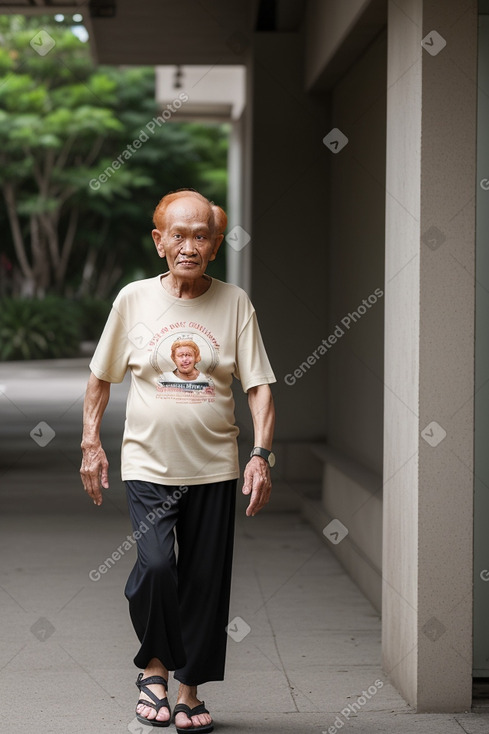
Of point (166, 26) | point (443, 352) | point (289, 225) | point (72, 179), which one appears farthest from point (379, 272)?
point (72, 179)

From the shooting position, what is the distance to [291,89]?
10188 mm

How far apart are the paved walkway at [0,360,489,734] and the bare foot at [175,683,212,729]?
0.38 feet

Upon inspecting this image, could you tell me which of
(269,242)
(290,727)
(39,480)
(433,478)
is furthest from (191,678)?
(39,480)

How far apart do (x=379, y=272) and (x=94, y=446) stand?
3546mm

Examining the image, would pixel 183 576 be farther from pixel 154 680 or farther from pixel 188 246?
pixel 188 246

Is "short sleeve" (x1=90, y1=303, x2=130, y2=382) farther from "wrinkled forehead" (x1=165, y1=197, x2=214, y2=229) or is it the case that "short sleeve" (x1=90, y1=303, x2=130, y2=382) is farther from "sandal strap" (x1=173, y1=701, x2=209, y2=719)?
"sandal strap" (x1=173, y1=701, x2=209, y2=719)

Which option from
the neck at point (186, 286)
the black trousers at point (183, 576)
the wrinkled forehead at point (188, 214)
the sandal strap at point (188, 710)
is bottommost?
the sandal strap at point (188, 710)

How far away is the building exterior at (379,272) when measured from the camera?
4.64m

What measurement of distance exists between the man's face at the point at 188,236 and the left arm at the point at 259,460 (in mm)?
514

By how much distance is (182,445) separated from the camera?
4.21 meters

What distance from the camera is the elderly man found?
4.19 metres

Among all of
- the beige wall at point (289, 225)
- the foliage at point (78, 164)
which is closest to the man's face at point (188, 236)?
the beige wall at point (289, 225)

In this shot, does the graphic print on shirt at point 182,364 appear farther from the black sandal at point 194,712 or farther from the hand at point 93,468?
the black sandal at point 194,712

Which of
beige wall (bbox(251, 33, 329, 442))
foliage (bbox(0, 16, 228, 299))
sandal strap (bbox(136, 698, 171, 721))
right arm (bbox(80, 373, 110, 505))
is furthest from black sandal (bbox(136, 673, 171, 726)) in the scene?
foliage (bbox(0, 16, 228, 299))
